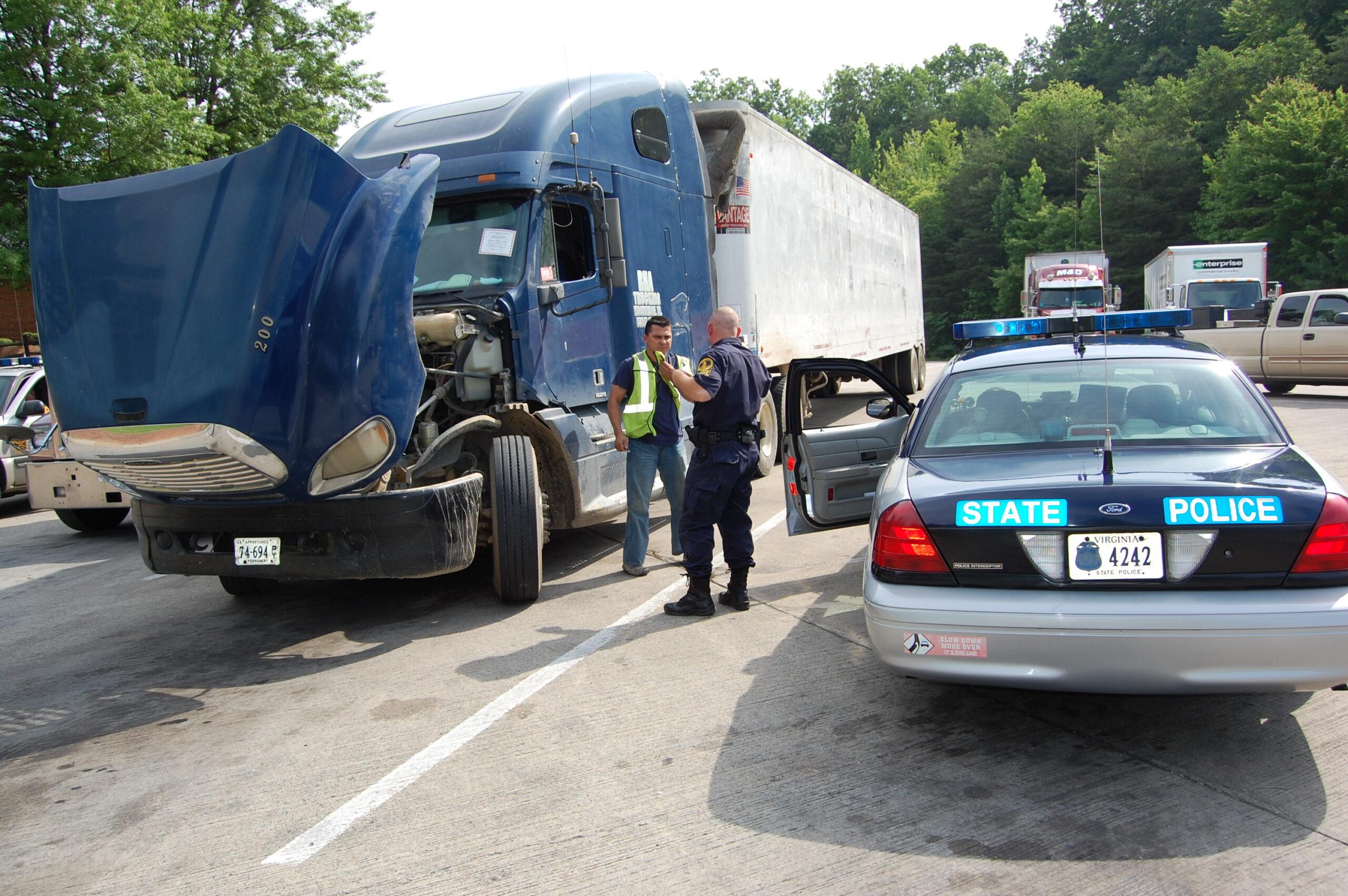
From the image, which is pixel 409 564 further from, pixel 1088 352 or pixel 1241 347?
pixel 1241 347

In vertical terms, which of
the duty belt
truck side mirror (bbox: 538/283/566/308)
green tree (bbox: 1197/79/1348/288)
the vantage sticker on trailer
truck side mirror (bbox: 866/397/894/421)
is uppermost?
green tree (bbox: 1197/79/1348/288)

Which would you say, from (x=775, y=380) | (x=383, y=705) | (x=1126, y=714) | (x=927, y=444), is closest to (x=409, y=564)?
(x=383, y=705)

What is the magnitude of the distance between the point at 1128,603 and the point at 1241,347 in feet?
55.6

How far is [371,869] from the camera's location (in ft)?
10.6

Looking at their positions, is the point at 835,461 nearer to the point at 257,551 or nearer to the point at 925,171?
the point at 257,551

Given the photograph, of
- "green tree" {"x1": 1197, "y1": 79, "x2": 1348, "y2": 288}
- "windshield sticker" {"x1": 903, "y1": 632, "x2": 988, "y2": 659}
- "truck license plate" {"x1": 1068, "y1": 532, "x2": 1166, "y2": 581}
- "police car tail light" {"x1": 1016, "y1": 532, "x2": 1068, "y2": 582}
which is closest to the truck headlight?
"windshield sticker" {"x1": 903, "y1": 632, "x2": 988, "y2": 659}

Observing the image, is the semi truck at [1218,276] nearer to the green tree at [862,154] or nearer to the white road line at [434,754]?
the white road line at [434,754]

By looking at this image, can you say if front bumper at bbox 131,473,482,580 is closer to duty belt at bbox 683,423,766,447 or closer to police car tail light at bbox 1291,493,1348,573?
duty belt at bbox 683,423,766,447

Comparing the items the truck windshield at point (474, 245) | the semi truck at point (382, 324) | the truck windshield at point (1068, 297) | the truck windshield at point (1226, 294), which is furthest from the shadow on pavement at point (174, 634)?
the truck windshield at point (1068, 297)

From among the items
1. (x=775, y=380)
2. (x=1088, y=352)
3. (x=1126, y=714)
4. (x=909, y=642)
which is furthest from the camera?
(x=775, y=380)

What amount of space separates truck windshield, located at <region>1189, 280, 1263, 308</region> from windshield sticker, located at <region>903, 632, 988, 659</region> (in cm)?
2423

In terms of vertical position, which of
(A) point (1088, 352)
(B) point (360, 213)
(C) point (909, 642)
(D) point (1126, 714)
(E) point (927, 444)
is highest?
(B) point (360, 213)

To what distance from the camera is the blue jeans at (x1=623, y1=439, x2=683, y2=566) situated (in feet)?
22.6

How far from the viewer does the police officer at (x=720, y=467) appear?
585 cm
